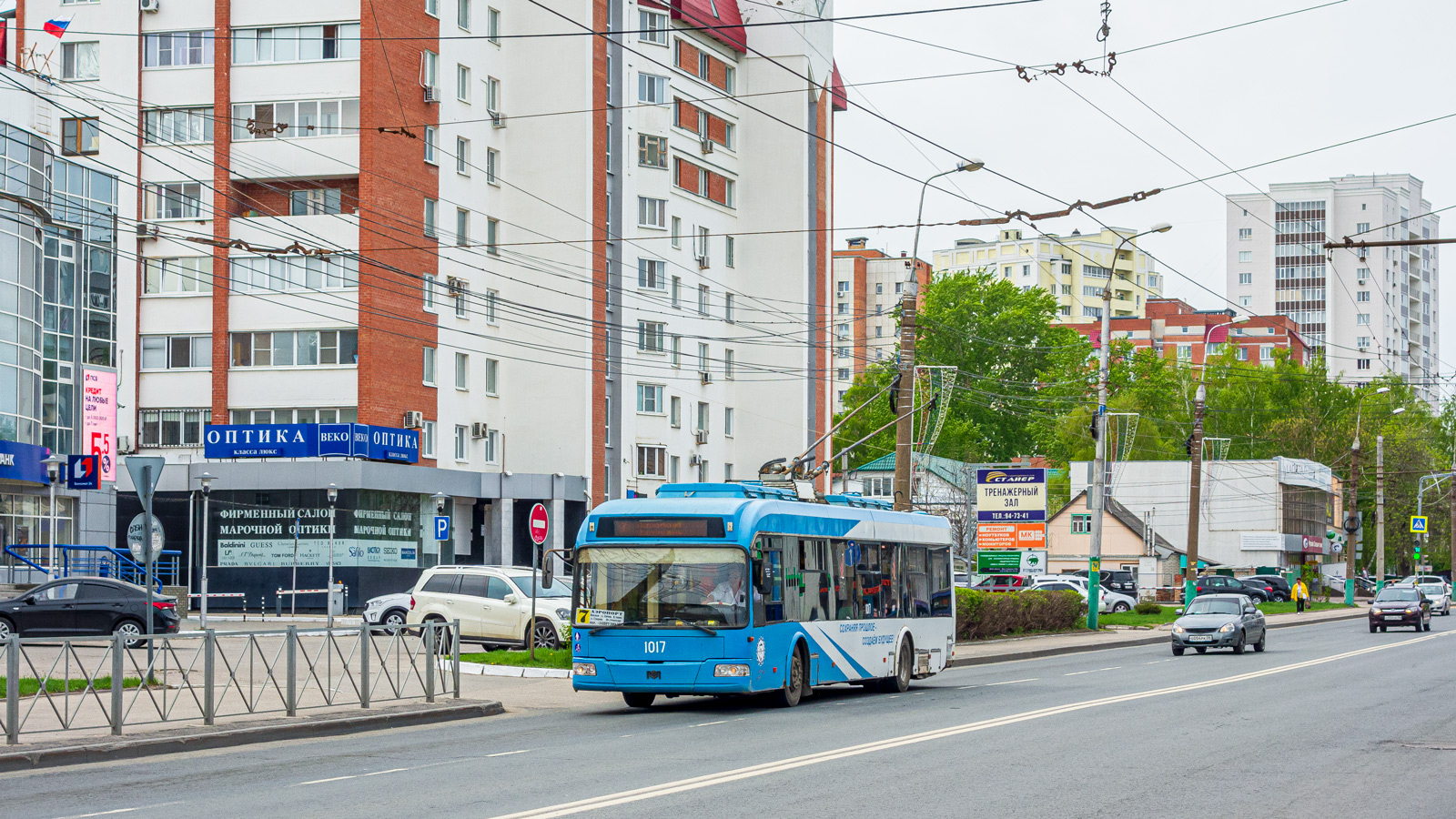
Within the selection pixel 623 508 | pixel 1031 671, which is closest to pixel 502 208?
pixel 1031 671

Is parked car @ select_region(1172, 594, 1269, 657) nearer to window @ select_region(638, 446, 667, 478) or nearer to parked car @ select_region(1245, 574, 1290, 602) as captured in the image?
window @ select_region(638, 446, 667, 478)

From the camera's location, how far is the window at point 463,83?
5394 cm

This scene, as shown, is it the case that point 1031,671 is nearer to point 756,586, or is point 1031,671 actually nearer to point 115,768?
point 756,586

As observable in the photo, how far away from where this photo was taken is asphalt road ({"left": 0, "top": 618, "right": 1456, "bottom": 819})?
10.9 meters

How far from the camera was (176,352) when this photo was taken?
51.6 m

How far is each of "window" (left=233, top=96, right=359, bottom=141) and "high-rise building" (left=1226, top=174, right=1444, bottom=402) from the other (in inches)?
4551

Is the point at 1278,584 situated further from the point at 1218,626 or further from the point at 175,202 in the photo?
the point at 175,202

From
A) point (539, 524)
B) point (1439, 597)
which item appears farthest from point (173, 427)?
point (1439, 597)

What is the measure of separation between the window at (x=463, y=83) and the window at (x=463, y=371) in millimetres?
8871

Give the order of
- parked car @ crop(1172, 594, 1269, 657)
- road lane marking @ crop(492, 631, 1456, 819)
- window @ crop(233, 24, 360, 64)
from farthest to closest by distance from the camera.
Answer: window @ crop(233, 24, 360, 64), parked car @ crop(1172, 594, 1269, 657), road lane marking @ crop(492, 631, 1456, 819)

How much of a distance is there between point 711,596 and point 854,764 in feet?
20.3

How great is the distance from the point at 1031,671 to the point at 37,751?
60.7 feet

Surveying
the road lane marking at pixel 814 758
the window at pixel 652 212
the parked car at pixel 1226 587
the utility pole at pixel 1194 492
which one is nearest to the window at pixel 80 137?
the window at pixel 652 212

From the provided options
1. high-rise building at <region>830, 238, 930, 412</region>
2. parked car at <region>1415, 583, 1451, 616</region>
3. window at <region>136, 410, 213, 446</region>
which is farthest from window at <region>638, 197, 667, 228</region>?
high-rise building at <region>830, 238, 930, 412</region>
